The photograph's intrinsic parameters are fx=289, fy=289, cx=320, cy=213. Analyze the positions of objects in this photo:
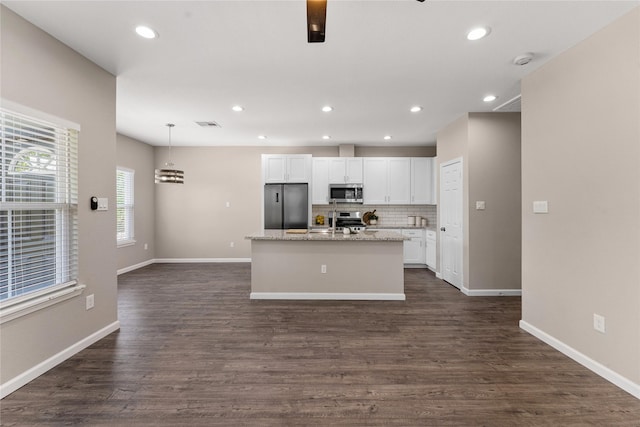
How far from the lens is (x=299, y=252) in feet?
13.4

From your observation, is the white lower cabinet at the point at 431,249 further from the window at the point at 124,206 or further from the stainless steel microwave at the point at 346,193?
the window at the point at 124,206

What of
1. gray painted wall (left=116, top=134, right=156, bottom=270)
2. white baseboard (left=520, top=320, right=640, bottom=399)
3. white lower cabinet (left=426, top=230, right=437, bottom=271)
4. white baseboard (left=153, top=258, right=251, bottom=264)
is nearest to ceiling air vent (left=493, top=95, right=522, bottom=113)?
white lower cabinet (left=426, top=230, right=437, bottom=271)

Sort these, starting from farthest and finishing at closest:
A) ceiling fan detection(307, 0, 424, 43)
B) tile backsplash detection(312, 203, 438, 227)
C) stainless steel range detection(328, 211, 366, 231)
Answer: tile backsplash detection(312, 203, 438, 227)
stainless steel range detection(328, 211, 366, 231)
ceiling fan detection(307, 0, 424, 43)

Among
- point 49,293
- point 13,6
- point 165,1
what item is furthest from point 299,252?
point 13,6

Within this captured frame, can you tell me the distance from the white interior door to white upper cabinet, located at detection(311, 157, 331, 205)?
7.66 feet

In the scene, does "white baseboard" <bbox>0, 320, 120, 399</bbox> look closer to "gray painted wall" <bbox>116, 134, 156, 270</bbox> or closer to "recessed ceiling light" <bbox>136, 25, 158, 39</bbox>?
"recessed ceiling light" <bbox>136, 25, 158, 39</bbox>

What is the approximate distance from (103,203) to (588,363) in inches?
176

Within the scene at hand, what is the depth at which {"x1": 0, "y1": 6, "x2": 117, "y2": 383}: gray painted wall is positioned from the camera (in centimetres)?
202

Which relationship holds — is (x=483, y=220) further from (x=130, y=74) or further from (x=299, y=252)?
(x=130, y=74)

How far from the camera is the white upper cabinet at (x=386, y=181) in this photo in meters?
6.26

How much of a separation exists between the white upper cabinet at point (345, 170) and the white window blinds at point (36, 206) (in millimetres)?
4470

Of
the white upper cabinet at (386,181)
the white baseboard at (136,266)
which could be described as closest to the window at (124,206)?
the white baseboard at (136,266)

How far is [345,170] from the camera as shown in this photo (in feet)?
20.6

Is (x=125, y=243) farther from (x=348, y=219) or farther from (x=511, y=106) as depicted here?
(x=511, y=106)
